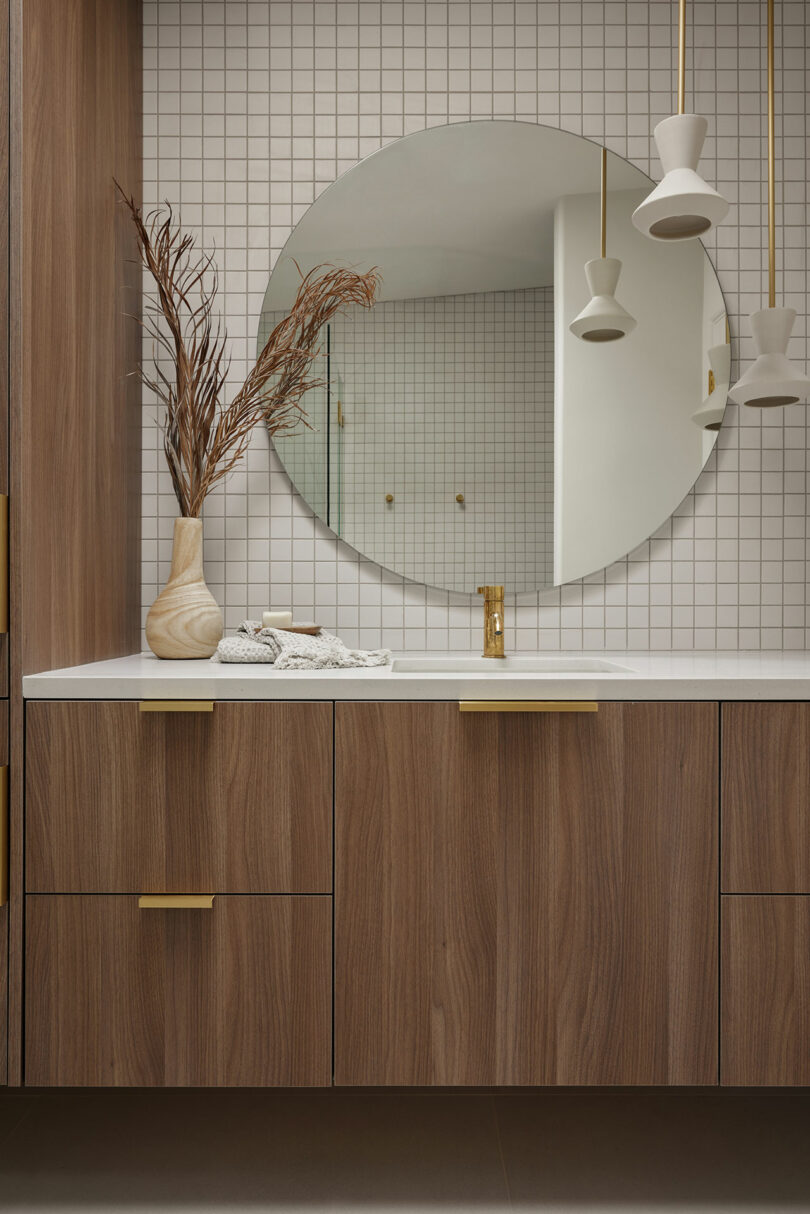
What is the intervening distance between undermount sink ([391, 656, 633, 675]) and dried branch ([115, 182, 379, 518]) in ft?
1.84

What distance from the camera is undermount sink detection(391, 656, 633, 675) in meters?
1.71

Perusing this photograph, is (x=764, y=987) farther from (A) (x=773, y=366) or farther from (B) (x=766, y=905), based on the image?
(A) (x=773, y=366)

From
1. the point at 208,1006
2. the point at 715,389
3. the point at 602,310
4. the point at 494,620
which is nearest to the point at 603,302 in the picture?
the point at 602,310

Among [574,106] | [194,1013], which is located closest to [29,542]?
[194,1013]

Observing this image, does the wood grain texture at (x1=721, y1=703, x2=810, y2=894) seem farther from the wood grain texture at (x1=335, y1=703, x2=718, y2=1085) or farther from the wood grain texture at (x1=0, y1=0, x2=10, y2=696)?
the wood grain texture at (x1=0, y1=0, x2=10, y2=696)

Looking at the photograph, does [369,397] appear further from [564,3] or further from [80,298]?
[564,3]

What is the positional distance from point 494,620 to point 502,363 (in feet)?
1.92

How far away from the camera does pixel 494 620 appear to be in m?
1.71

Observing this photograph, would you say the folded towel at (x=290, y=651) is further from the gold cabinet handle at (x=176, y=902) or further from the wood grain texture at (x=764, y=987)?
the wood grain texture at (x=764, y=987)

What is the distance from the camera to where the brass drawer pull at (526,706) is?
4.17 feet

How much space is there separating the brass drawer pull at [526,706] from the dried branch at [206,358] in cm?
77

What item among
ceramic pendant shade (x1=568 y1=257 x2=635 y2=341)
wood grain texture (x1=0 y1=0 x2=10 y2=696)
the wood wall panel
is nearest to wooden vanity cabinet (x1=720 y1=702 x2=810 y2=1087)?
ceramic pendant shade (x1=568 y1=257 x2=635 y2=341)

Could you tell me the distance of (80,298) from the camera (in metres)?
1.54

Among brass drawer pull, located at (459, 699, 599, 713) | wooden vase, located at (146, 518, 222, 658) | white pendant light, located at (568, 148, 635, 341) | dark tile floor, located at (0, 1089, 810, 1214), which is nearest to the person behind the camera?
brass drawer pull, located at (459, 699, 599, 713)
